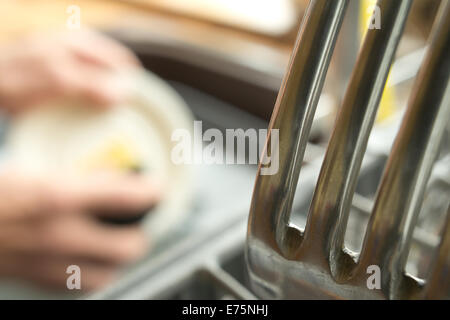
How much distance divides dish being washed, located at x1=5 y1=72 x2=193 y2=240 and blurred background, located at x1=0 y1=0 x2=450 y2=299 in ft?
0.16

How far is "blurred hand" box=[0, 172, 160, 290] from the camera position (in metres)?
0.60

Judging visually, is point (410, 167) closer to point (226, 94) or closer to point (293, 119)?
point (293, 119)

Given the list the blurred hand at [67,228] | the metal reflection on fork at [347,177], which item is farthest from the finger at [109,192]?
the metal reflection on fork at [347,177]

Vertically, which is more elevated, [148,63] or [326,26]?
[326,26]

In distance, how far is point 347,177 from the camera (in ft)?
0.55

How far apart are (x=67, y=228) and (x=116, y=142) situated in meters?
0.12

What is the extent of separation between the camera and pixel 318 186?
17cm

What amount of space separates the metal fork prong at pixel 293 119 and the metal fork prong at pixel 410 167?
0.10 ft

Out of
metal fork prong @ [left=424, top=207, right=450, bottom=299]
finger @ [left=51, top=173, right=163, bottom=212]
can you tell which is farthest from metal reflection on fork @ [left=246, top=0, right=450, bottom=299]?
finger @ [left=51, top=173, right=163, bottom=212]

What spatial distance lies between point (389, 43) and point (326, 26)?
21 millimetres

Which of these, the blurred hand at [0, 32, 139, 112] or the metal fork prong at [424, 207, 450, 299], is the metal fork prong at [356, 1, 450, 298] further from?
the blurred hand at [0, 32, 139, 112]
